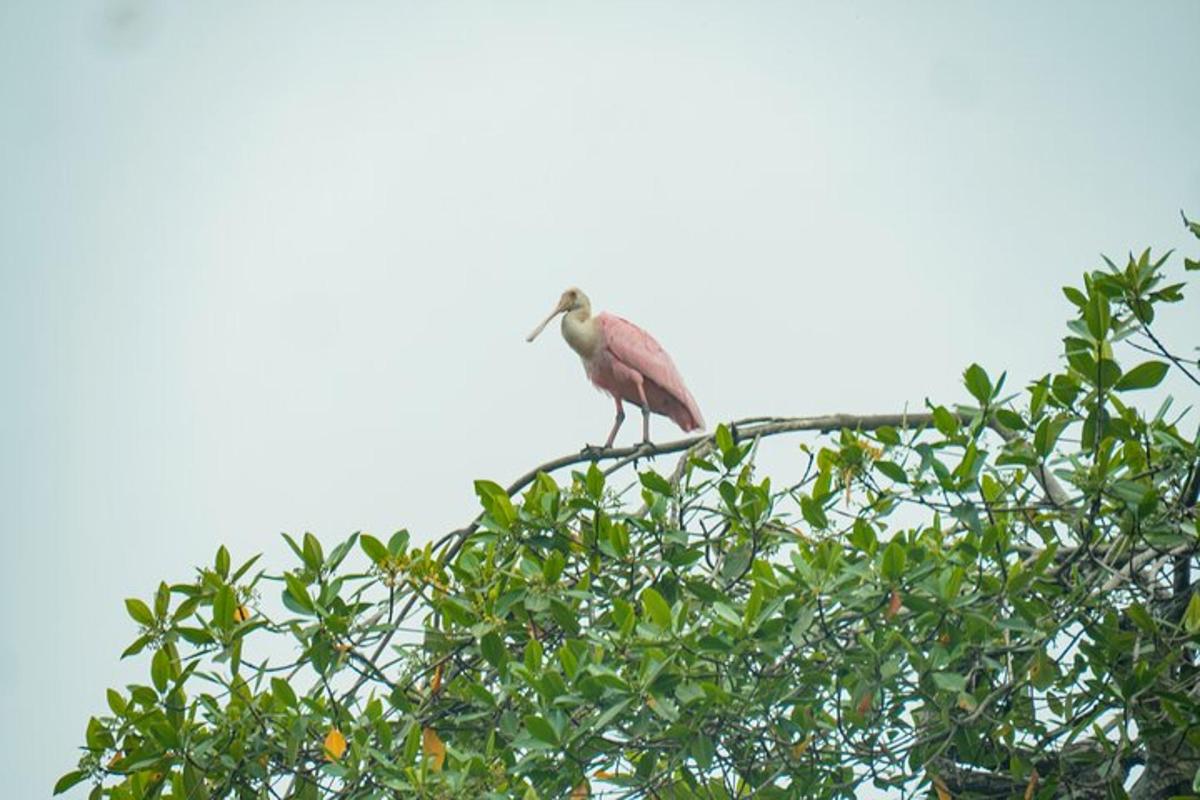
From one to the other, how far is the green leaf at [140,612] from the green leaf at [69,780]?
0.45 meters

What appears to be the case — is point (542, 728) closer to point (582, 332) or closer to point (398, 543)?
point (398, 543)

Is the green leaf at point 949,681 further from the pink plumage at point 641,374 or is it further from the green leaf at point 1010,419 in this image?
the pink plumage at point 641,374

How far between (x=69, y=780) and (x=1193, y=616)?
2.99 meters

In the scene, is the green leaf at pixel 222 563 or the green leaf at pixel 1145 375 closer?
the green leaf at pixel 1145 375

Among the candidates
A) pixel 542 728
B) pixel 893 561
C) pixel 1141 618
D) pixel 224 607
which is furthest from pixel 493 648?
pixel 1141 618

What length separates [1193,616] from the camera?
159 inches

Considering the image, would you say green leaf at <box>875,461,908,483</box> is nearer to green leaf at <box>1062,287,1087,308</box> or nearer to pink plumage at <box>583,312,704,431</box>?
green leaf at <box>1062,287,1087,308</box>

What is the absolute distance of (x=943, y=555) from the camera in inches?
166

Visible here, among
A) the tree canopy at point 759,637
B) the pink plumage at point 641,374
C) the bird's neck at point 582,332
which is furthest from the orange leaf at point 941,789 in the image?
the bird's neck at point 582,332

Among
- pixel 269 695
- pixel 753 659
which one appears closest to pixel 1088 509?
pixel 753 659

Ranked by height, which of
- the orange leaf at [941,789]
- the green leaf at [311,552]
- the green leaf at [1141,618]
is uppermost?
the green leaf at [311,552]

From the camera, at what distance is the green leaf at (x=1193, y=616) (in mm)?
4016

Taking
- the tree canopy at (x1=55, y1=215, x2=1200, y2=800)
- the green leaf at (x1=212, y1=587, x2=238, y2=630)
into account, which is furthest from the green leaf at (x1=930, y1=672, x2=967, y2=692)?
the green leaf at (x1=212, y1=587, x2=238, y2=630)

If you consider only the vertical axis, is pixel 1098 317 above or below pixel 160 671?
below
